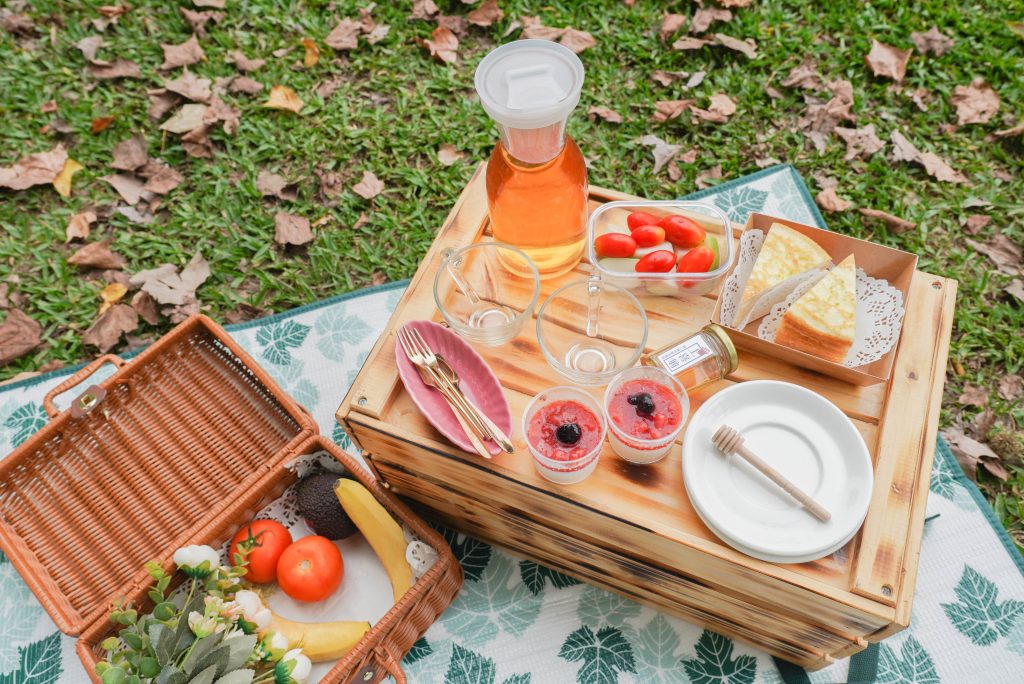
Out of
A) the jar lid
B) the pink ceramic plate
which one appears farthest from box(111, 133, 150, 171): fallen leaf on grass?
the jar lid

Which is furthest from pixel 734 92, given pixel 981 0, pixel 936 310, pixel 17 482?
pixel 17 482

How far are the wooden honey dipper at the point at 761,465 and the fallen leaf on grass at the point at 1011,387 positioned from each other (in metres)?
1.58

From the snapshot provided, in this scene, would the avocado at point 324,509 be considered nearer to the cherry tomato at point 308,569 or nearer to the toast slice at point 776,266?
the cherry tomato at point 308,569

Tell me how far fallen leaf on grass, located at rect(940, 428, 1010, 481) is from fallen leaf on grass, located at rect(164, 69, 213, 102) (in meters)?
3.48

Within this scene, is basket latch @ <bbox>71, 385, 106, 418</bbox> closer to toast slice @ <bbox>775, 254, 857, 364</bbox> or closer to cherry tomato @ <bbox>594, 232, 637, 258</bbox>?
cherry tomato @ <bbox>594, 232, 637, 258</bbox>

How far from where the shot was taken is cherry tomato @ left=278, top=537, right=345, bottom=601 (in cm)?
199

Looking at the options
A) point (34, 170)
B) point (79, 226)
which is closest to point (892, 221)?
point (79, 226)

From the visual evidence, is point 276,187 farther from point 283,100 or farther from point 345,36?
point 345,36

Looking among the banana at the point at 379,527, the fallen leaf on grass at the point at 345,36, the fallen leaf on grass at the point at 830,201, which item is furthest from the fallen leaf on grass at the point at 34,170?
the fallen leaf on grass at the point at 830,201

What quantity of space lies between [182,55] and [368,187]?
4.20 feet

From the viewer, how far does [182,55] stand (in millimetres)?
3469

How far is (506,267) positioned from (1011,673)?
6.17 ft

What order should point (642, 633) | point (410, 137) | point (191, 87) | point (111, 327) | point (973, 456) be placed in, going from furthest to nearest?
point (191, 87), point (410, 137), point (111, 327), point (973, 456), point (642, 633)

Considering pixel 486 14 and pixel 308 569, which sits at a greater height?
pixel 486 14
